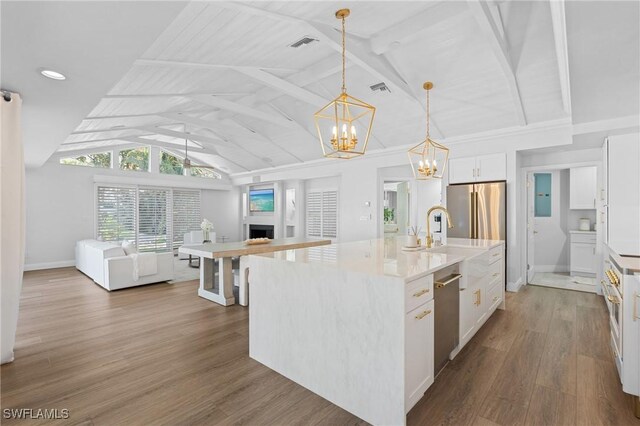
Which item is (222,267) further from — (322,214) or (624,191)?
(624,191)

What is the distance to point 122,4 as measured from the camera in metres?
1.58

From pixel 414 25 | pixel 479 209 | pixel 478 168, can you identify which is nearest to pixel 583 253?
pixel 479 209

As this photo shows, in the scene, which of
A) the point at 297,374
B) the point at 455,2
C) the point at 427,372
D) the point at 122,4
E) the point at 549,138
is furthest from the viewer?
the point at 549,138

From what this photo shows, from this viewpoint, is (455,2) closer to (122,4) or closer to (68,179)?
(122,4)

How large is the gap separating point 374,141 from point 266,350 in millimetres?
4846

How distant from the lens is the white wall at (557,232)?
630 cm

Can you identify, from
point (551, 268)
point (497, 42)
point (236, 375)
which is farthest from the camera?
point (551, 268)

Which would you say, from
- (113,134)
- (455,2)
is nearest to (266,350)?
(455,2)

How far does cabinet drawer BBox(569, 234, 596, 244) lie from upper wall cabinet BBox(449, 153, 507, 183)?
2479 mm

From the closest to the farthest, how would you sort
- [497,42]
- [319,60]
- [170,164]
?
1. [497,42]
2. [319,60]
3. [170,164]

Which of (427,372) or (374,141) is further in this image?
(374,141)

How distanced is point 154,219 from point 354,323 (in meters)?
8.70

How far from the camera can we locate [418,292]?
72.7 inches

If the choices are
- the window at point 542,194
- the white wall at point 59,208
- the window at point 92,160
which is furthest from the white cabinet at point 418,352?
the window at point 92,160
